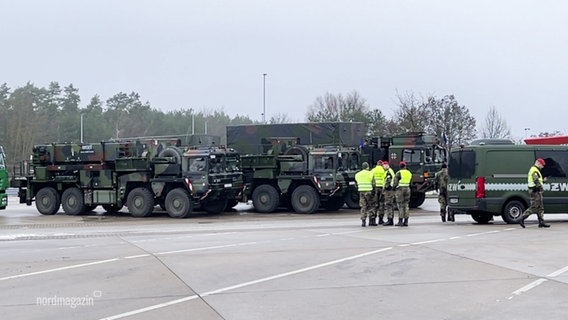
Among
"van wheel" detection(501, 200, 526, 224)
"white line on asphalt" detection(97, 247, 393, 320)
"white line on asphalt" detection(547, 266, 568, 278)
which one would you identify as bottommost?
"white line on asphalt" detection(97, 247, 393, 320)

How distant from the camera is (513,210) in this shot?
17438 millimetres

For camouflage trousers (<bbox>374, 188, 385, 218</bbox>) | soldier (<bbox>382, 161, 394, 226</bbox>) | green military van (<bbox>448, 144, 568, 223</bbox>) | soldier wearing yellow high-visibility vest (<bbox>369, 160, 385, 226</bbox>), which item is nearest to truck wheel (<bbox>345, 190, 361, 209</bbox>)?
camouflage trousers (<bbox>374, 188, 385, 218</bbox>)

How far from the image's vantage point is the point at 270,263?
1091 centimetres

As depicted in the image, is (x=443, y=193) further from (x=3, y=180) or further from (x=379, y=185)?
(x=3, y=180)

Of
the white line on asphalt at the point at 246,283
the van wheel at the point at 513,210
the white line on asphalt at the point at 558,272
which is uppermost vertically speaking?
the van wheel at the point at 513,210

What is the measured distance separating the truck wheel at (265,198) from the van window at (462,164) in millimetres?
8930

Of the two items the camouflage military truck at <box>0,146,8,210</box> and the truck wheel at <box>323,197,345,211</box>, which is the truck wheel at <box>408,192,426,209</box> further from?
the camouflage military truck at <box>0,146,8,210</box>

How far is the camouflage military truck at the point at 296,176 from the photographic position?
24875mm


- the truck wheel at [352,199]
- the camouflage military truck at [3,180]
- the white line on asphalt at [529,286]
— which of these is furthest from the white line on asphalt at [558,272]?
the camouflage military truck at [3,180]

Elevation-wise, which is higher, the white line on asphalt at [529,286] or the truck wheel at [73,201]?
the truck wheel at [73,201]

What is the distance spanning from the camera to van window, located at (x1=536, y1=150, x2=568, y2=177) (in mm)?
17859

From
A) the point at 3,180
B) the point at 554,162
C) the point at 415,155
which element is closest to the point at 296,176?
the point at 415,155

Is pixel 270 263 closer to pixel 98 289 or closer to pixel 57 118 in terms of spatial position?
pixel 98 289

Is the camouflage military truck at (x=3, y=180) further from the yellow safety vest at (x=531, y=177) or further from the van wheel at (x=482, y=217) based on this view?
the yellow safety vest at (x=531, y=177)
